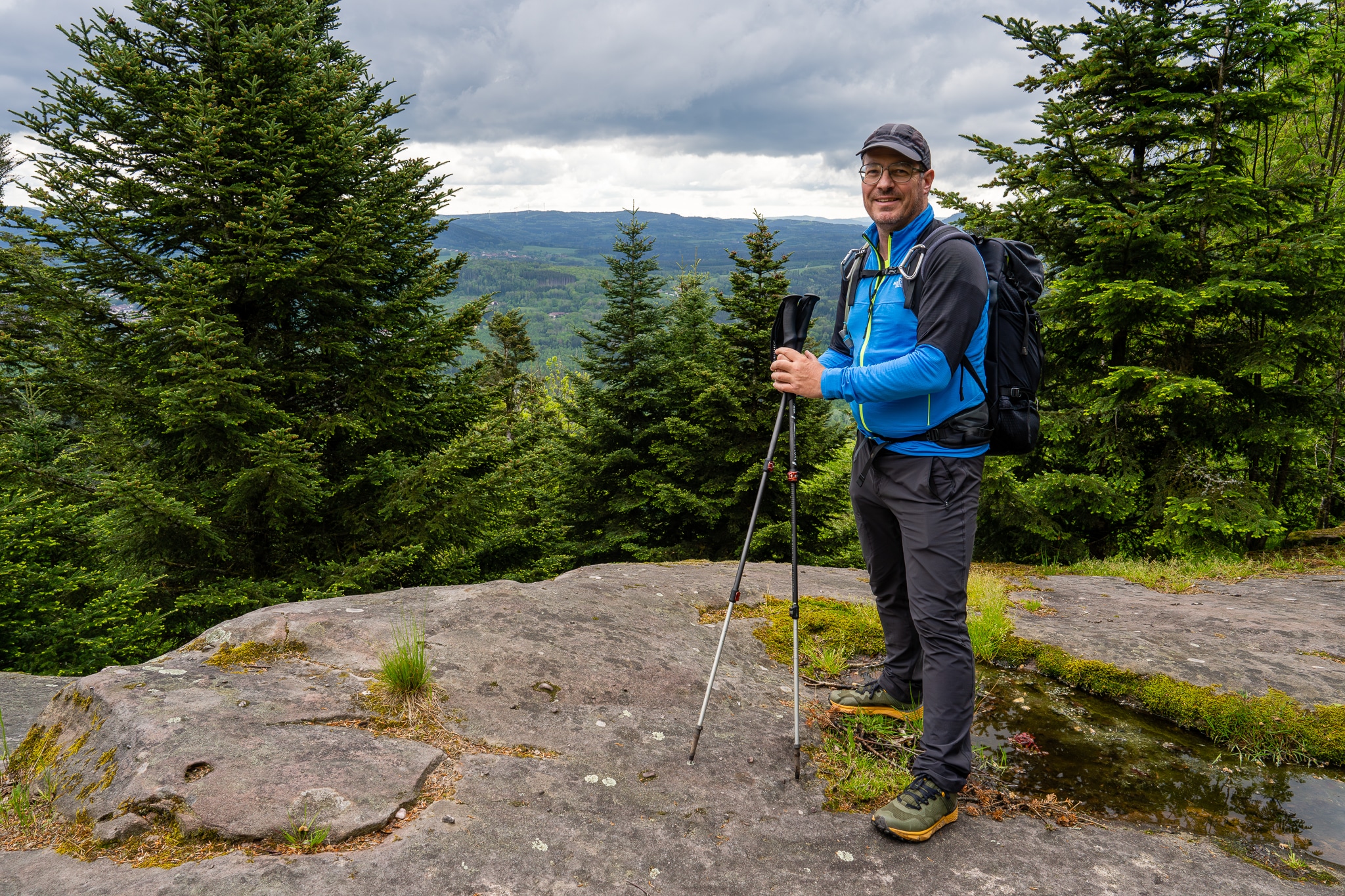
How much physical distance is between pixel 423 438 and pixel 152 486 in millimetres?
3917

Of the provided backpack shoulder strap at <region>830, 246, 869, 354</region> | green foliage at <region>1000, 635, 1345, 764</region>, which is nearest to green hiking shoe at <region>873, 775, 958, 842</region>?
green foliage at <region>1000, 635, 1345, 764</region>

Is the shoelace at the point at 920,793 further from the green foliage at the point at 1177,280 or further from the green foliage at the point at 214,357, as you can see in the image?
the green foliage at the point at 214,357

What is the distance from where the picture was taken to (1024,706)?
4.09m

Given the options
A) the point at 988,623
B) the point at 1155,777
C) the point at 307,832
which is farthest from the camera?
the point at 988,623

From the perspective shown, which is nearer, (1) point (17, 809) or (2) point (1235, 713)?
(1) point (17, 809)

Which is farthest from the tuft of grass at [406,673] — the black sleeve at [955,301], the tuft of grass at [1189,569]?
the tuft of grass at [1189,569]

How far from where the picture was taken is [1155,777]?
3.35m

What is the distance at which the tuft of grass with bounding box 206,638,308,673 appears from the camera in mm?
3649

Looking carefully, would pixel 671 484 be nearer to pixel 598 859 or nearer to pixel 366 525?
pixel 366 525

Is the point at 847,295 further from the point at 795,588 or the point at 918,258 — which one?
the point at 795,588

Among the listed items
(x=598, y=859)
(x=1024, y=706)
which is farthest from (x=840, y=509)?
(x=598, y=859)

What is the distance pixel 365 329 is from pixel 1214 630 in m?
10.9

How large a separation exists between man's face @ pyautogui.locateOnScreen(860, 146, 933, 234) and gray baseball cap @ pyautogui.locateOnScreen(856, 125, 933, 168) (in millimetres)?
29

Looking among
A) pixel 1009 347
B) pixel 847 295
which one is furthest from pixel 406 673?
pixel 1009 347
